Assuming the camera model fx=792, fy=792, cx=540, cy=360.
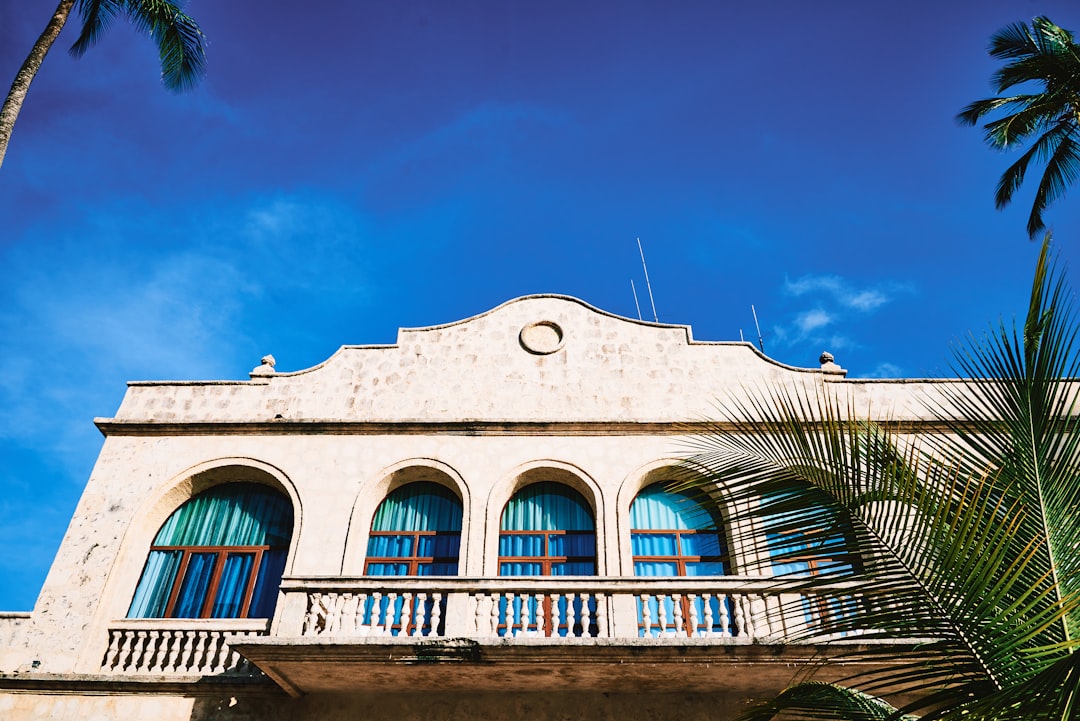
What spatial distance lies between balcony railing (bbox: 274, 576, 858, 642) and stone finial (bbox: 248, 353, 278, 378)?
4708 mm

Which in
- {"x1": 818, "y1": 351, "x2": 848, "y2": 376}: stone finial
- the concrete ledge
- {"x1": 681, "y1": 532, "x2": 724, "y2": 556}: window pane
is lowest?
the concrete ledge

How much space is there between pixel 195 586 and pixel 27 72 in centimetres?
732

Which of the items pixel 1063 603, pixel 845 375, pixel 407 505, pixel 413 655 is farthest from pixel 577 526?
pixel 1063 603

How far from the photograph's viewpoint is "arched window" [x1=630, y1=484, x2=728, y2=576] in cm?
1145

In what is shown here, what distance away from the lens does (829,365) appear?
1348 cm

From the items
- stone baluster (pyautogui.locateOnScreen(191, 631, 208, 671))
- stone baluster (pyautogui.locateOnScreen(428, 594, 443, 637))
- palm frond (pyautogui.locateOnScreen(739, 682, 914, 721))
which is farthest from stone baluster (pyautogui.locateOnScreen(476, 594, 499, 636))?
palm frond (pyautogui.locateOnScreen(739, 682, 914, 721))

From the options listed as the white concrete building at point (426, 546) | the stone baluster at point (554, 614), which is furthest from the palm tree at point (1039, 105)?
the stone baluster at point (554, 614)

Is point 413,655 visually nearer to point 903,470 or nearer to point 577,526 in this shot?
point 577,526

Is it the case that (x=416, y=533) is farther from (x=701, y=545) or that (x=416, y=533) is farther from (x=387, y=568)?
(x=701, y=545)

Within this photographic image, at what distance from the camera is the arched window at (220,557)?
11.4 metres

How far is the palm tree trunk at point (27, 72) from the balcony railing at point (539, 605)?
6.42 meters

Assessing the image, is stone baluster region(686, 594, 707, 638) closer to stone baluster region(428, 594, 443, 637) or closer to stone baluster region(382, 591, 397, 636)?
stone baluster region(428, 594, 443, 637)

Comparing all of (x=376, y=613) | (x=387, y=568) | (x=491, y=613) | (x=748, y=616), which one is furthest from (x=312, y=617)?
(x=748, y=616)

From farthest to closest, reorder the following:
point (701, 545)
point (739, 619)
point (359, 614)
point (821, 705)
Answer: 1. point (701, 545)
2. point (359, 614)
3. point (739, 619)
4. point (821, 705)
